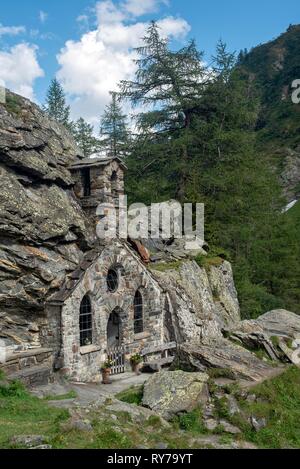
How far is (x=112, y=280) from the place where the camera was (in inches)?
802

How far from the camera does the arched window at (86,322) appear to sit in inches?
727

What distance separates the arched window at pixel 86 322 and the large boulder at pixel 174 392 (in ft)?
15.0

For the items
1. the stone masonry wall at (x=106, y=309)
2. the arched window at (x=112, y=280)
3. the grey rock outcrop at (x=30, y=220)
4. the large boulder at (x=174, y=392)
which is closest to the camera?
the large boulder at (x=174, y=392)

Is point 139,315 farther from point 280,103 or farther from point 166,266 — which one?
point 280,103

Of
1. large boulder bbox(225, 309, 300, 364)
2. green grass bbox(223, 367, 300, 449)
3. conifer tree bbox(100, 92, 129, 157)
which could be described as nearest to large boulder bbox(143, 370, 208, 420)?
green grass bbox(223, 367, 300, 449)

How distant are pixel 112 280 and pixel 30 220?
4743 mm

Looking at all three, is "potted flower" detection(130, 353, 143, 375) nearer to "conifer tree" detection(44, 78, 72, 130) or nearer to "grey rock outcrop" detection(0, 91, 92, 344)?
"grey rock outcrop" detection(0, 91, 92, 344)

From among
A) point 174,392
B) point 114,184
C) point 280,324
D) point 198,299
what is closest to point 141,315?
point 198,299

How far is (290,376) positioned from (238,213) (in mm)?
19072

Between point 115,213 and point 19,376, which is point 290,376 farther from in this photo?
point 115,213

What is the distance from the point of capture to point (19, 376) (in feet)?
48.6

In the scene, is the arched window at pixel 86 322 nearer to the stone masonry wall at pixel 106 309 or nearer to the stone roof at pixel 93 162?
the stone masonry wall at pixel 106 309

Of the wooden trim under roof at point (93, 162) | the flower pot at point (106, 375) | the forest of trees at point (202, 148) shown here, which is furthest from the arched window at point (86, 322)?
the forest of trees at point (202, 148)

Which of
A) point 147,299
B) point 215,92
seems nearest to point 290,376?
point 147,299
